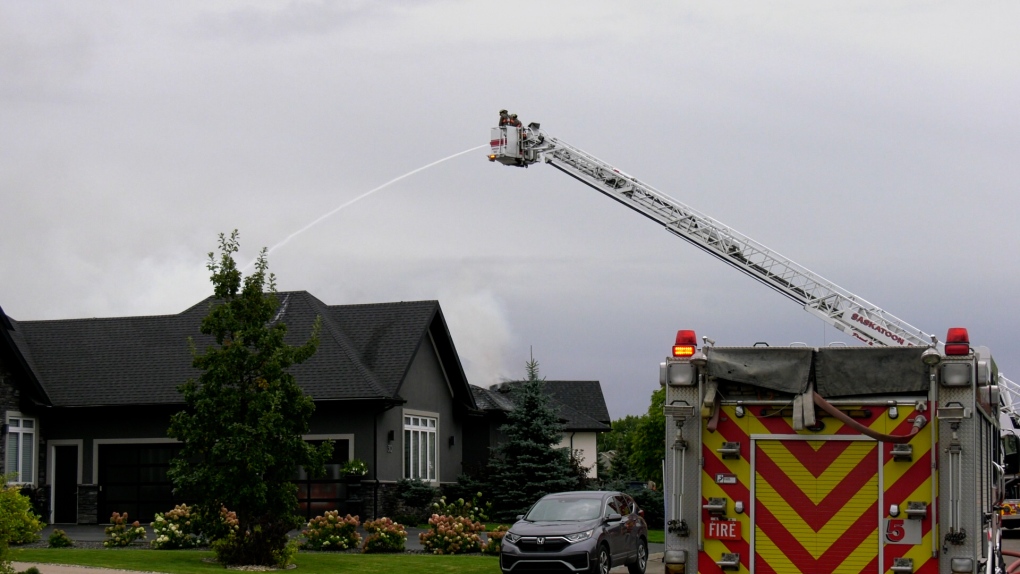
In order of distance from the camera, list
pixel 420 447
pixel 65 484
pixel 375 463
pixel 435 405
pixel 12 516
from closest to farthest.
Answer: pixel 12 516
pixel 375 463
pixel 65 484
pixel 420 447
pixel 435 405

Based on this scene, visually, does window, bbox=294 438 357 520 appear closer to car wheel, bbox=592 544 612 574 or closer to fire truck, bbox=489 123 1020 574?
car wheel, bbox=592 544 612 574

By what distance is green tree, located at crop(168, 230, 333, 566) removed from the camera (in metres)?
19.1

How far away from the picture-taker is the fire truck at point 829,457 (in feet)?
28.3

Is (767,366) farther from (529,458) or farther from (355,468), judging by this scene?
(529,458)

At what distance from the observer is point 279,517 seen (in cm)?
1948

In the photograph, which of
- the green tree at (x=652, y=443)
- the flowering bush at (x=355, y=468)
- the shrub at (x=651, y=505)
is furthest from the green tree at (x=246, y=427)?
the green tree at (x=652, y=443)

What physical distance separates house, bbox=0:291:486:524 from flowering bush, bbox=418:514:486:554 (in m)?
6.99

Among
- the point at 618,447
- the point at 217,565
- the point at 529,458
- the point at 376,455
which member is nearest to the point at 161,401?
the point at 376,455

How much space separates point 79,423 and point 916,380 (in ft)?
92.0

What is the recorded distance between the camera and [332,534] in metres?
23.9

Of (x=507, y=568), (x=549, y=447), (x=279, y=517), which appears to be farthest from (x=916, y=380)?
(x=549, y=447)

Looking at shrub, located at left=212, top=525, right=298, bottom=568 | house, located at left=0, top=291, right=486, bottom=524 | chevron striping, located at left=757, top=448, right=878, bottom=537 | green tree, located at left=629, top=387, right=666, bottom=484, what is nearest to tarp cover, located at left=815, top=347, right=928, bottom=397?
chevron striping, located at left=757, top=448, right=878, bottom=537

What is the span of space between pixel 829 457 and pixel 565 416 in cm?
3721

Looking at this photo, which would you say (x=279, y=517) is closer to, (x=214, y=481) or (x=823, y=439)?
(x=214, y=481)
